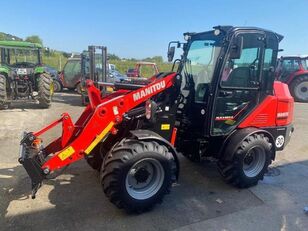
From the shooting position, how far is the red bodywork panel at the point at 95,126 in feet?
11.4

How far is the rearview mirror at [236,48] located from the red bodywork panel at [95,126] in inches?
31.4

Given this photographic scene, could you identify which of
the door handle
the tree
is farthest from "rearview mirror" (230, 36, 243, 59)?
the tree

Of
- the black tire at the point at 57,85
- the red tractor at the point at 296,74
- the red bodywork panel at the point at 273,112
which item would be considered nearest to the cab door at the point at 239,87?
the red bodywork panel at the point at 273,112

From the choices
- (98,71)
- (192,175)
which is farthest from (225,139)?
(98,71)

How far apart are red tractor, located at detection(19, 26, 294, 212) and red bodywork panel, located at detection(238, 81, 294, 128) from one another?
0.02m

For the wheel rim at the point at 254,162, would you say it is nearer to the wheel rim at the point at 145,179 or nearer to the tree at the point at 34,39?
the wheel rim at the point at 145,179

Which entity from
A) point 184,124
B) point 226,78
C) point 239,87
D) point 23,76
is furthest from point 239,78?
point 23,76

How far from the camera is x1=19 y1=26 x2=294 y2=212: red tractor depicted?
11.4 feet

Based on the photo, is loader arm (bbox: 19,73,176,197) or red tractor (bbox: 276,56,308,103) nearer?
loader arm (bbox: 19,73,176,197)

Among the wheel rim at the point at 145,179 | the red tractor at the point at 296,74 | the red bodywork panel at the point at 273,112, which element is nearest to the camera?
the wheel rim at the point at 145,179

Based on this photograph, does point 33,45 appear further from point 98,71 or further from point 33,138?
point 33,138

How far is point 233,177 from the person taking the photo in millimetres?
4223

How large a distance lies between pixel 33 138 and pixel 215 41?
2.73 metres

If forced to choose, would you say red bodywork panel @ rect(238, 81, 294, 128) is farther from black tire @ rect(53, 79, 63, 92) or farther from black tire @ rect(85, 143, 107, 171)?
black tire @ rect(53, 79, 63, 92)
